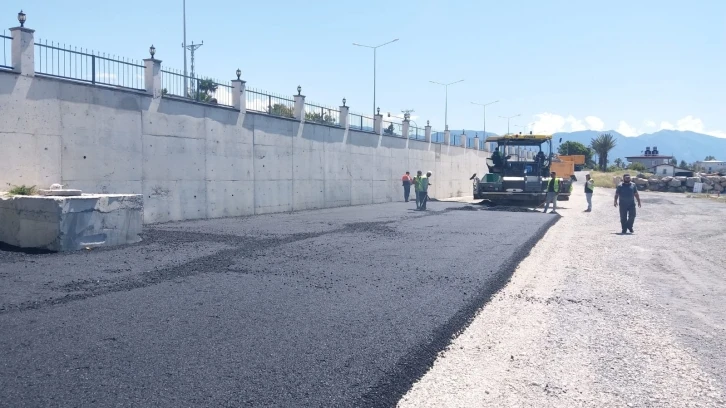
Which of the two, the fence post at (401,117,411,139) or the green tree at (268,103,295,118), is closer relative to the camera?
the green tree at (268,103,295,118)

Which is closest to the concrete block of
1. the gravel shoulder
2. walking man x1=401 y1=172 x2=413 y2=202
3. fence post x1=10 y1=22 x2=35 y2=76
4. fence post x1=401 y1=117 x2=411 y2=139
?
fence post x1=10 y1=22 x2=35 y2=76

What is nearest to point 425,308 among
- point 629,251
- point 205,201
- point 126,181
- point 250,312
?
point 250,312

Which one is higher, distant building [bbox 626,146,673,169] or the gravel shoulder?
distant building [bbox 626,146,673,169]

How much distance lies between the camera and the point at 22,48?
12.5 m

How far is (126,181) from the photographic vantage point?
15141mm

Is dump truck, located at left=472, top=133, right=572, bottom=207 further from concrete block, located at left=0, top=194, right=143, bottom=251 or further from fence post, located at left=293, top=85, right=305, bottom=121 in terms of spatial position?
concrete block, located at left=0, top=194, right=143, bottom=251

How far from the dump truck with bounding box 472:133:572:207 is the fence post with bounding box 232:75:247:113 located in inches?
442

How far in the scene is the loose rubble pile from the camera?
54.1 metres

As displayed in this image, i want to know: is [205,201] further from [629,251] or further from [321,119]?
[629,251]

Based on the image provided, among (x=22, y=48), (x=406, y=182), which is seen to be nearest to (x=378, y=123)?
(x=406, y=182)

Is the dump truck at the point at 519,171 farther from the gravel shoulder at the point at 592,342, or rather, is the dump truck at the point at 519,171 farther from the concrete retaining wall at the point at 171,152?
the gravel shoulder at the point at 592,342

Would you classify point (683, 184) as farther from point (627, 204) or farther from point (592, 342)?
point (592, 342)

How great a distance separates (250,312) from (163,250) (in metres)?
4.95

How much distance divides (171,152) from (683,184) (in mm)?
51794
